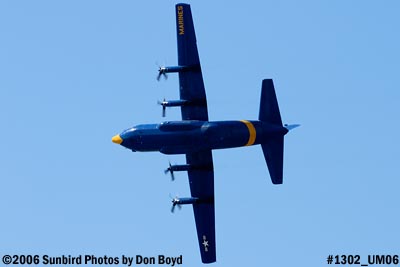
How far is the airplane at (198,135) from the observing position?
303ft

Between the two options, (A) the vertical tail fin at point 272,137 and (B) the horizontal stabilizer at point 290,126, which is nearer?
(A) the vertical tail fin at point 272,137

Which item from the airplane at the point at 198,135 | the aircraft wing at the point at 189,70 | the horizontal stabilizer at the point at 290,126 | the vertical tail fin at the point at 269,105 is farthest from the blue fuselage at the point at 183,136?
the horizontal stabilizer at the point at 290,126

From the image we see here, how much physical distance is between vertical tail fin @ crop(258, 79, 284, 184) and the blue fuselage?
2964mm

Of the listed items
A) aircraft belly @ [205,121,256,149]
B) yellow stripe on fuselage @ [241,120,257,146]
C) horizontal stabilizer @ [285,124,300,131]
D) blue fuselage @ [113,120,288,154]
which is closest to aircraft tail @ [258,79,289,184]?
horizontal stabilizer @ [285,124,300,131]

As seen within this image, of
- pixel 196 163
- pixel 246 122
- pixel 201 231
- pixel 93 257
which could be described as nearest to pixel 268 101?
pixel 246 122

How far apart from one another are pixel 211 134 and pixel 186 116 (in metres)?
5.02

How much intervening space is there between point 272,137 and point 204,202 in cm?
1148

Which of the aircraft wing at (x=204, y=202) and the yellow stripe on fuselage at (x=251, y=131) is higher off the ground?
the yellow stripe on fuselage at (x=251, y=131)

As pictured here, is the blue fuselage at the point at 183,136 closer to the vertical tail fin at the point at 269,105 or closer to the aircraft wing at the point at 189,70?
the vertical tail fin at the point at 269,105

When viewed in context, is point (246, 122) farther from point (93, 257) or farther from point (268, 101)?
Result: point (93, 257)

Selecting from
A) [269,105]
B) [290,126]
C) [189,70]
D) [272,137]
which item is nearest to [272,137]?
[272,137]

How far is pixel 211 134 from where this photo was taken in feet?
303

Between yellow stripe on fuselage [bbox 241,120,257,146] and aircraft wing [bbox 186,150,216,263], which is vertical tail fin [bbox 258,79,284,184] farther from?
aircraft wing [bbox 186,150,216,263]

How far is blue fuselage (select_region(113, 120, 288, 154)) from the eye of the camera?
92.1 meters
